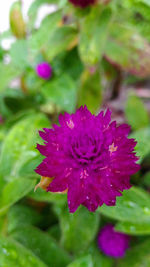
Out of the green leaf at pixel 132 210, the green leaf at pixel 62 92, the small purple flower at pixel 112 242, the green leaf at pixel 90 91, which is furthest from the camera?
the green leaf at pixel 90 91

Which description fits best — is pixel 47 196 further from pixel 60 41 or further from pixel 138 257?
pixel 60 41

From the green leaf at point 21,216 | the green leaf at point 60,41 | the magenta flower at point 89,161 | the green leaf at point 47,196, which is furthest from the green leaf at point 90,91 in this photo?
the magenta flower at point 89,161

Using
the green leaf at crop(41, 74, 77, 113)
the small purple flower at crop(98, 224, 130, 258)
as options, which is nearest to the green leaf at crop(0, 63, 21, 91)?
the green leaf at crop(41, 74, 77, 113)

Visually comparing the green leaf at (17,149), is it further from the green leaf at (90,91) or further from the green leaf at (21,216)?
the green leaf at (90,91)

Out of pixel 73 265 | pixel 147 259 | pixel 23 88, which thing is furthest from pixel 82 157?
pixel 23 88

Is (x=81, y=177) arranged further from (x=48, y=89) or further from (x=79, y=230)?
(x=48, y=89)

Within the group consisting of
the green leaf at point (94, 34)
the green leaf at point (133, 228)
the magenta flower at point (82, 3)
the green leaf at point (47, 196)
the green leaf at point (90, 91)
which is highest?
the magenta flower at point (82, 3)

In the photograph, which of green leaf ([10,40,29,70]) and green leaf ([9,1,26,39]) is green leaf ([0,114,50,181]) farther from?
green leaf ([9,1,26,39])
